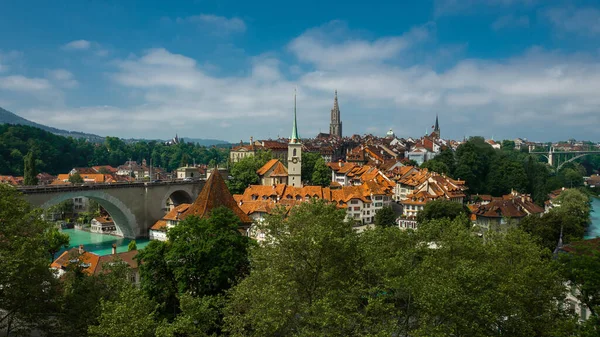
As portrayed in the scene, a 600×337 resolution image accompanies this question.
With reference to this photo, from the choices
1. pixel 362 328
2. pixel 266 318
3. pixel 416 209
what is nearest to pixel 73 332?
pixel 266 318

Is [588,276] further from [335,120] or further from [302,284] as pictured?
[335,120]

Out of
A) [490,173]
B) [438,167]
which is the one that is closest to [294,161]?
[438,167]

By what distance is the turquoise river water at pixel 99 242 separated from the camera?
46406mm

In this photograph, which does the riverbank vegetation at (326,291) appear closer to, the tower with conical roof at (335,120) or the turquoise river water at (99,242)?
the turquoise river water at (99,242)

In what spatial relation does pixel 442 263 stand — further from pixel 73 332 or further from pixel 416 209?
pixel 416 209

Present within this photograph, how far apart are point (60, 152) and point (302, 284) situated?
110908 millimetres

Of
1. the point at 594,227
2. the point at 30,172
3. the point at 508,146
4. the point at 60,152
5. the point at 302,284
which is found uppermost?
the point at 508,146

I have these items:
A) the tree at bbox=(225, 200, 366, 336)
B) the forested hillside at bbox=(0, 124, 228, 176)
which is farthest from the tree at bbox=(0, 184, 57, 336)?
the forested hillside at bbox=(0, 124, 228, 176)

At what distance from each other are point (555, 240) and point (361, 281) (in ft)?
89.2

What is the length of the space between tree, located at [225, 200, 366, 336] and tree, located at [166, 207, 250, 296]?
3.12 metres

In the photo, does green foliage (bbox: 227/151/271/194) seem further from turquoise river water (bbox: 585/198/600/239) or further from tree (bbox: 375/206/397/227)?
turquoise river water (bbox: 585/198/600/239)

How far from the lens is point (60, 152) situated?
365ft

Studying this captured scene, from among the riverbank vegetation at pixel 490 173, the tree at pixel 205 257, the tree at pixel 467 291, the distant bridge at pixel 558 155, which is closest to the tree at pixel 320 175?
the riverbank vegetation at pixel 490 173

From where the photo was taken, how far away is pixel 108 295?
57.7 feet
